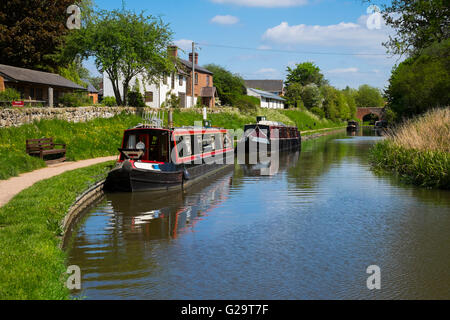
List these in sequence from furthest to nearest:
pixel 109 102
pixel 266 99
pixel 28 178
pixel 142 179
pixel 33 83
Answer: pixel 266 99 → pixel 109 102 → pixel 33 83 → pixel 142 179 → pixel 28 178

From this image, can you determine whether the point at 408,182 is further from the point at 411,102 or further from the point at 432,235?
the point at 411,102

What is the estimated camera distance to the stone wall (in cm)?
2058

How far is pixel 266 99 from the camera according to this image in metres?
84.7

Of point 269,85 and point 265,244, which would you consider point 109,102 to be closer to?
point 265,244

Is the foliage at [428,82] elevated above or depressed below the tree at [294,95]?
below

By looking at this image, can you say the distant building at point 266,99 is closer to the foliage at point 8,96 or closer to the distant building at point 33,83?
the distant building at point 33,83

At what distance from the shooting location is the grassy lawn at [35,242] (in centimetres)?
648

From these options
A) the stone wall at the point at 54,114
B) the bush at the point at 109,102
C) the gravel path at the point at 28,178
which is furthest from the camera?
the bush at the point at 109,102

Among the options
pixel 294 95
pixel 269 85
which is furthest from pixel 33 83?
pixel 269 85

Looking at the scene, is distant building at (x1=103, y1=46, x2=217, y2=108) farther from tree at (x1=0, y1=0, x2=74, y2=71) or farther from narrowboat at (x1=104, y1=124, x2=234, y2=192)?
narrowboat at (x1=104, y1=124, x2=234, y2=192)

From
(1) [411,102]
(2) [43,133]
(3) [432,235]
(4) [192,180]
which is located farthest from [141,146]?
(1) [411,102]

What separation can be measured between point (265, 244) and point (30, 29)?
33684mm

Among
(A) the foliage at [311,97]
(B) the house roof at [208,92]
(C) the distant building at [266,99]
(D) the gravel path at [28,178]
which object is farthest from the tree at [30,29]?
(A) the foliage at [311,97]

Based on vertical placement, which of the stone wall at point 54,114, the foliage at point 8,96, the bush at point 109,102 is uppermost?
the bush at point 109,102
